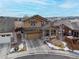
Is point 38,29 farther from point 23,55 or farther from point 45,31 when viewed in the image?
point 23,55

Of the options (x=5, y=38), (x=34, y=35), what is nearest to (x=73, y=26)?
(x=34, y=35)

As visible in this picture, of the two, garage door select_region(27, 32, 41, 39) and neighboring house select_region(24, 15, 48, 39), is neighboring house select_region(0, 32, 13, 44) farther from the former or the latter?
neighboring house select_region(24, 15, 48, 39)

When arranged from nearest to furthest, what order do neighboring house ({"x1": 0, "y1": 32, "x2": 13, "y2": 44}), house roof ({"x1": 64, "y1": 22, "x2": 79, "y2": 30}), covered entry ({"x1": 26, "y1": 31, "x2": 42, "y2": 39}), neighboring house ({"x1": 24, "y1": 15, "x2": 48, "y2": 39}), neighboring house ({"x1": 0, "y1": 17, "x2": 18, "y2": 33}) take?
neighboring house ({"x1": 0, "y1": 32, "x2": 13, "y2": 44}), house roof ({"x1": 64, "y1": 22, "x2": 79, "y2": 30}), covered entry ({"x1": 26, "y1": 31, "x2": 42, "y2": 39}), neighboring house ({"x1": 24, "y1": 15, "x2": 48, "y2": 39}), neighboring house ({"x1": 0, "y1": 17, "x2": 18, "y2": 33})

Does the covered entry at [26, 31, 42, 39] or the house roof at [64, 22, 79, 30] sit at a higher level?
the house roof at [64, 22, 79, 30]

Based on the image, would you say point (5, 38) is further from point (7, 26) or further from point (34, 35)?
point (7, 26)

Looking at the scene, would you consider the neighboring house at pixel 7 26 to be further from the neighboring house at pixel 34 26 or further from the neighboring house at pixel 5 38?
the neighboring house at pixel 34 26

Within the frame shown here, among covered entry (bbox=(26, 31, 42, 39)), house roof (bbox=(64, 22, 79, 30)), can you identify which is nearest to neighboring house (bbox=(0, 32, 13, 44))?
covered entry (bbox=(26, 31, 42, 39))

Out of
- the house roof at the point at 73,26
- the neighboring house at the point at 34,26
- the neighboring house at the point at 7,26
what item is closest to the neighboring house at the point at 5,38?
Answer: the neighboring house at the point at 7,26

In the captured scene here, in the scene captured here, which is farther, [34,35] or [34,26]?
[34,26]

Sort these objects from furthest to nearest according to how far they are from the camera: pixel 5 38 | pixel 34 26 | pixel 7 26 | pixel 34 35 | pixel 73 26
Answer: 1. pixel 7 26
2. pixel 34 26
3. pixel 34 35
4. pixel 73 26
5. pixel 5 38
